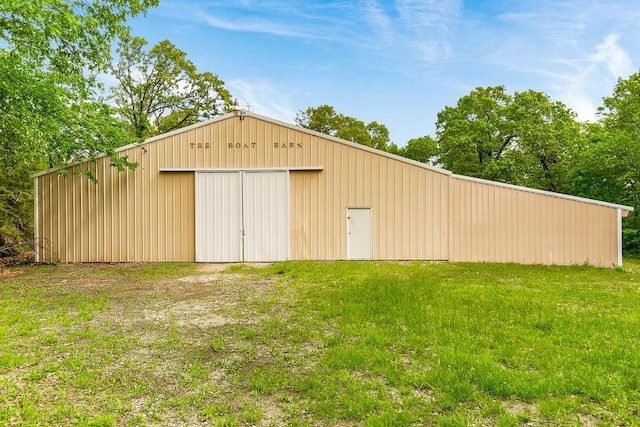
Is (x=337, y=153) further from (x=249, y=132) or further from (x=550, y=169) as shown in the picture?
(x=550, y=169)

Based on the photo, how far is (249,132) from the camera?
1171 centimetres

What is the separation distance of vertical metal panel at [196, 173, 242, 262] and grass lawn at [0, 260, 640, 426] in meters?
4.09

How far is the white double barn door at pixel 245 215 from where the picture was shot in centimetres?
1160

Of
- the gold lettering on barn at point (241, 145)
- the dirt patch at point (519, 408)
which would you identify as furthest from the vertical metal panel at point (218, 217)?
the dirt patch at point (519, 408)

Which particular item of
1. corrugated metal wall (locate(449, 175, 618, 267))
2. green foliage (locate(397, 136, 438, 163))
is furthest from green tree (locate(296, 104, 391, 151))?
corrugated metal wall (locate(449, 175, 618, 267))

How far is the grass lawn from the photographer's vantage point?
2811mm

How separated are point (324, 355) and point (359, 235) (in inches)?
308

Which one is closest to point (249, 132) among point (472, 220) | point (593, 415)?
point (472, 220)

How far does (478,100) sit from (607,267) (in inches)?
610

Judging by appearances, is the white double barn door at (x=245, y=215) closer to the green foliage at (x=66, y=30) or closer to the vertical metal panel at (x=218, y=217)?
the vertical metal panel at (x=218, y=217)

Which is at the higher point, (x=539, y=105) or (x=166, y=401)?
(x=539, y=105)

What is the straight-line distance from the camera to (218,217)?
11.6 m

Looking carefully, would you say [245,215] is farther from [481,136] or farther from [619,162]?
[619,162]

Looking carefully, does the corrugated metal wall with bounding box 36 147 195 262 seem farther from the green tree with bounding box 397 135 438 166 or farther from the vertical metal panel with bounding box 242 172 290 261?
the green tree with bounding box 397 135 438 166
